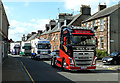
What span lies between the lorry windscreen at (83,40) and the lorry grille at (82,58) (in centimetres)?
78

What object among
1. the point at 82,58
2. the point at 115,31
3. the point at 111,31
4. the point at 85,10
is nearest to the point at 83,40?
the point at 82,58

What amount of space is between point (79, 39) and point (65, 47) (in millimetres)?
1259

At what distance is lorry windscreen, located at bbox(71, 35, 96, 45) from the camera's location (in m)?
14.5

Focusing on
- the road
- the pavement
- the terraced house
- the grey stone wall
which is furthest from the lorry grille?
the grey stone wall

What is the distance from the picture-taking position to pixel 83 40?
14.7 meters

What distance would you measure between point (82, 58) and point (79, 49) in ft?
2.33

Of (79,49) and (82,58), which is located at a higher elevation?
(79,49)

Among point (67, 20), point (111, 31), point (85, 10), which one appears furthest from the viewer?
point (67, 20)

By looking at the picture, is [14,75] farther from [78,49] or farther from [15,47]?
[15,47]

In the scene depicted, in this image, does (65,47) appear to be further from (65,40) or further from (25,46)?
(25,46)

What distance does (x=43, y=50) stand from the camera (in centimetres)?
2866

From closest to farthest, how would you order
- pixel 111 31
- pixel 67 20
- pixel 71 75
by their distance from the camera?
pixel 71 75 → pixel 111 31 → pixel 67 20

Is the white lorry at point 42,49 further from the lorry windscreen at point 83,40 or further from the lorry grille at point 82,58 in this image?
the lorry grille at point 82,58

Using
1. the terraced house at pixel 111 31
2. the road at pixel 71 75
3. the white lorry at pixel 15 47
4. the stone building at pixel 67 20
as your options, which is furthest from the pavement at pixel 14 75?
the white lorry at pixel 15 47
